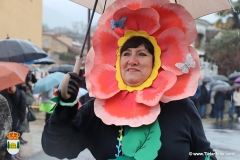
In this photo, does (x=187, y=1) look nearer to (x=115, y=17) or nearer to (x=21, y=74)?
(x=115, y=17)

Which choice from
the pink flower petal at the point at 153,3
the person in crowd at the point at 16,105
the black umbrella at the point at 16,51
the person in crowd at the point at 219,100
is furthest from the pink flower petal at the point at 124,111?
the person in crowd at the point at 219,100

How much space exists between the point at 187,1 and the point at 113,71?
0.79 m

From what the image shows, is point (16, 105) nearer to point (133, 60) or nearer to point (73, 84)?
point (133, 60)

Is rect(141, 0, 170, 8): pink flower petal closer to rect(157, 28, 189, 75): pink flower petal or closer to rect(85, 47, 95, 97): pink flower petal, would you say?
rect(157, 28, 189, 75): pink flower petal

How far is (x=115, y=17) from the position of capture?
7.16 ft

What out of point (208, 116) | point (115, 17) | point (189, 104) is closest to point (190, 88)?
point (189, 104)

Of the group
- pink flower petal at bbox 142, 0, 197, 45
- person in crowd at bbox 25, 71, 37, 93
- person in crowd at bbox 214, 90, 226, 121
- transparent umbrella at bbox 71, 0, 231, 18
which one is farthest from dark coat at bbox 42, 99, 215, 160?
person in crowd at bbox 214, 90, 226, 121

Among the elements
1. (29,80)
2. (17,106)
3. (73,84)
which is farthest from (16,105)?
(73,84)

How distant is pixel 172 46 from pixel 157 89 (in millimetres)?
292

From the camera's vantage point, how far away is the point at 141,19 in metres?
2.17

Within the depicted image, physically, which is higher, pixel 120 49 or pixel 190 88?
pixel 120 49

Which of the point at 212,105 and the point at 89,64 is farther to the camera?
the point at 212,105

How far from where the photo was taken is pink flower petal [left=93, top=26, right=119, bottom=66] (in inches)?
89.4

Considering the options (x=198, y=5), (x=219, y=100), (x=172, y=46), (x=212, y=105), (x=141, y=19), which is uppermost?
(x=198, y=5)
